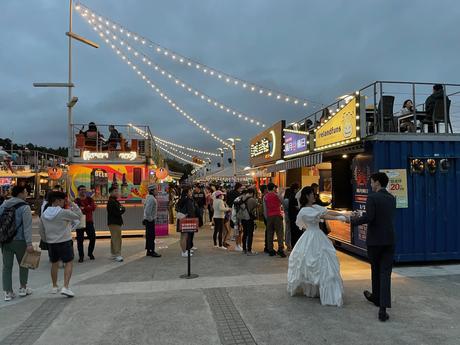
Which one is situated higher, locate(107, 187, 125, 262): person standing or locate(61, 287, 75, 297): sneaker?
locate(107, 187, 125, 262): person standing

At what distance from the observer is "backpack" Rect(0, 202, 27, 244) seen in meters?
5.21

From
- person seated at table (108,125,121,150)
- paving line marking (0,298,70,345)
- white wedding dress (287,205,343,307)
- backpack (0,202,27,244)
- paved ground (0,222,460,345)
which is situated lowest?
paving line marking (0,298,70,345)

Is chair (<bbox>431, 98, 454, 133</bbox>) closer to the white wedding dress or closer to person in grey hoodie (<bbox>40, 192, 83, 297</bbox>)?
the white wedding dress

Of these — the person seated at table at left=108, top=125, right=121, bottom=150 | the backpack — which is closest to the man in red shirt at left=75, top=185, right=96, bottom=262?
the backpack

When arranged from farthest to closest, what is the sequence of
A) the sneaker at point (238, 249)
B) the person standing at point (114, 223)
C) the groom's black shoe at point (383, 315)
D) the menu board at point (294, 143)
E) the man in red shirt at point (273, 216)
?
the menu board at point (294, 143) → the sneaker at point (238, 249) → the man in red shirt at point (273, 216) → the person standing at point (114, 223) → the groom's black shoe at point (383, 315)

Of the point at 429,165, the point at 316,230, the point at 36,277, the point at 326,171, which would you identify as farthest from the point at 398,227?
the point at 36,277

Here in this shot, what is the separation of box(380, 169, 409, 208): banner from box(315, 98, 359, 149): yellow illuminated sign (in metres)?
1.04

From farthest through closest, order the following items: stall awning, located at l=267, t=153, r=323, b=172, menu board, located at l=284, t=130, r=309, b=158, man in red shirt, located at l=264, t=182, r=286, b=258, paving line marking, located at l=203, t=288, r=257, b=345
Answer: menu board, located at l=284, t=130, r=309, b=158 → stall awning, located at l=267, t=153, r=323, b=172 → man in red shirt, located at l=264, t=182, r=286, b=258 → paving line marking, located at l=203, t=288, r=257, b=345

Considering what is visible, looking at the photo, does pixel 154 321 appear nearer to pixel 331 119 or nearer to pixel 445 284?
pixel 445 284

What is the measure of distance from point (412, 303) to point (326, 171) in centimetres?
731

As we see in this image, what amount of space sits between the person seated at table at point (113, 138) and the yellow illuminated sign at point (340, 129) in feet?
25.8

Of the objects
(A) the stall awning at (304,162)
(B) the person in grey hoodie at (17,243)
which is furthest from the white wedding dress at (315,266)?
(B) the person in grey hoodie at (17,243)

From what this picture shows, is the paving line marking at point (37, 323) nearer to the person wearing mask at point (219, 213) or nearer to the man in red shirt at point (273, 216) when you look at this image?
the man in red shirt at point (273, 216)

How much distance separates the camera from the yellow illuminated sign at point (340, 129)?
298 inches
